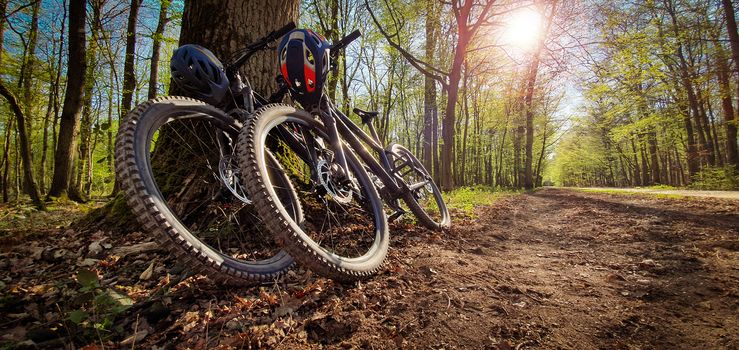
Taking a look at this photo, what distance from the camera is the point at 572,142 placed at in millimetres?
40219

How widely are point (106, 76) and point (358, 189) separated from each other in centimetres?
2130

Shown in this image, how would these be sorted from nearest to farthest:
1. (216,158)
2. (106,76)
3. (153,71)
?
(216,158), (153,71), (106,76)

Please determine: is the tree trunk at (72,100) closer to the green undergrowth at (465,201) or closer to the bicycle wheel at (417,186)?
the bicycle wheel at (417,186)

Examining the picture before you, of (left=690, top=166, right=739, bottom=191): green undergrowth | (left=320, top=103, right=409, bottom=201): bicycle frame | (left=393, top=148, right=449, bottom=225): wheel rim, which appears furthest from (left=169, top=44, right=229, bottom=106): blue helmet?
(left=690, top=166, right=739, bottom=191): green undergrowth

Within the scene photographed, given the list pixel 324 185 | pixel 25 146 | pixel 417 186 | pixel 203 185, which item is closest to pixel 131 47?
pixel 25 146

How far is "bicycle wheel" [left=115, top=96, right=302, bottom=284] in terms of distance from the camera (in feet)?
4.89

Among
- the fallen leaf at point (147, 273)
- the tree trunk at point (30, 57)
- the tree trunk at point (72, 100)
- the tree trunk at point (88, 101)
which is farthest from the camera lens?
the tree trunk at point (30, 57)

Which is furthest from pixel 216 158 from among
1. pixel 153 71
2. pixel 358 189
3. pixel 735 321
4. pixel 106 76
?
pixel 106 76

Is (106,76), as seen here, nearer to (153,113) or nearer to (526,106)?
(153,113)

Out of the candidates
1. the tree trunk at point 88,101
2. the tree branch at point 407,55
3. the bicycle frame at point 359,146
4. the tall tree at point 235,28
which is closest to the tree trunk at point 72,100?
the tree trunk at point 88,101

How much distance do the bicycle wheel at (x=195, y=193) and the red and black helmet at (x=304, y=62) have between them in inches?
23.4

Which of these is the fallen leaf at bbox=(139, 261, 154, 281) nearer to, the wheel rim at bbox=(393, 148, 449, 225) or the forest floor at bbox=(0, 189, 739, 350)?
the forest floor at bbox=(0, 189, 739, 350)

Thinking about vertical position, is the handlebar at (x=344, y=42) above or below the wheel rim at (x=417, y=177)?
above

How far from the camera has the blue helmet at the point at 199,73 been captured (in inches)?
87.3
